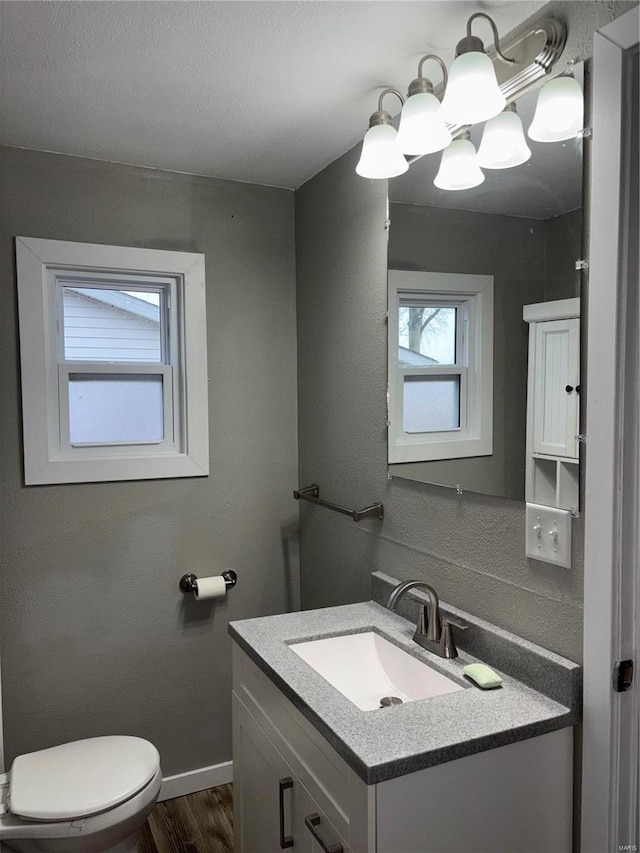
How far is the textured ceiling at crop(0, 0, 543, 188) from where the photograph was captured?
55.5 inches

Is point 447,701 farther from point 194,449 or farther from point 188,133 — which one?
point 188,133

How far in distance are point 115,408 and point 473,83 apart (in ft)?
5.33

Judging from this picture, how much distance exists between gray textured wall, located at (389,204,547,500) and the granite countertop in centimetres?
37

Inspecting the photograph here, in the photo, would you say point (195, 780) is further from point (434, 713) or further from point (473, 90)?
point (473, 90)

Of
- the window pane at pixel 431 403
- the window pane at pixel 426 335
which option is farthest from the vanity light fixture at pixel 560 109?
the window pane at pixel 431 403

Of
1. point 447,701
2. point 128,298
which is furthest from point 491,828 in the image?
point 128,298

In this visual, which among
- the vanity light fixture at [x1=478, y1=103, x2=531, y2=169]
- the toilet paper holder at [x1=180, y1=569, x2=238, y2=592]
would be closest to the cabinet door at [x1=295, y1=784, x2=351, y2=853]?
the toilet paper holder at [x1=180, y1=569, x2=238, y2=592]

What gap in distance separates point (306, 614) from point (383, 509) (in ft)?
1.34

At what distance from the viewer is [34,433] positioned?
218 cm

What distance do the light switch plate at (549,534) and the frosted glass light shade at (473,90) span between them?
0.88 metres

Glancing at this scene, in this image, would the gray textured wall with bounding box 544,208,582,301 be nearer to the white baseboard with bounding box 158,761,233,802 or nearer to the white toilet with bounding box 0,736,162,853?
the white toilet with bounding box 0,736,162,853

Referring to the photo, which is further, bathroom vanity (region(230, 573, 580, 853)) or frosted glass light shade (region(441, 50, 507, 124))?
frosted glass light shade (region(441, 50, 507, 124))

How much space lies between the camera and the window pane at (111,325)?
90.7 inches

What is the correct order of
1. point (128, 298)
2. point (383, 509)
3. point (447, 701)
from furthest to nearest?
point (128, 298), point (383, 509), point (447, 701)
